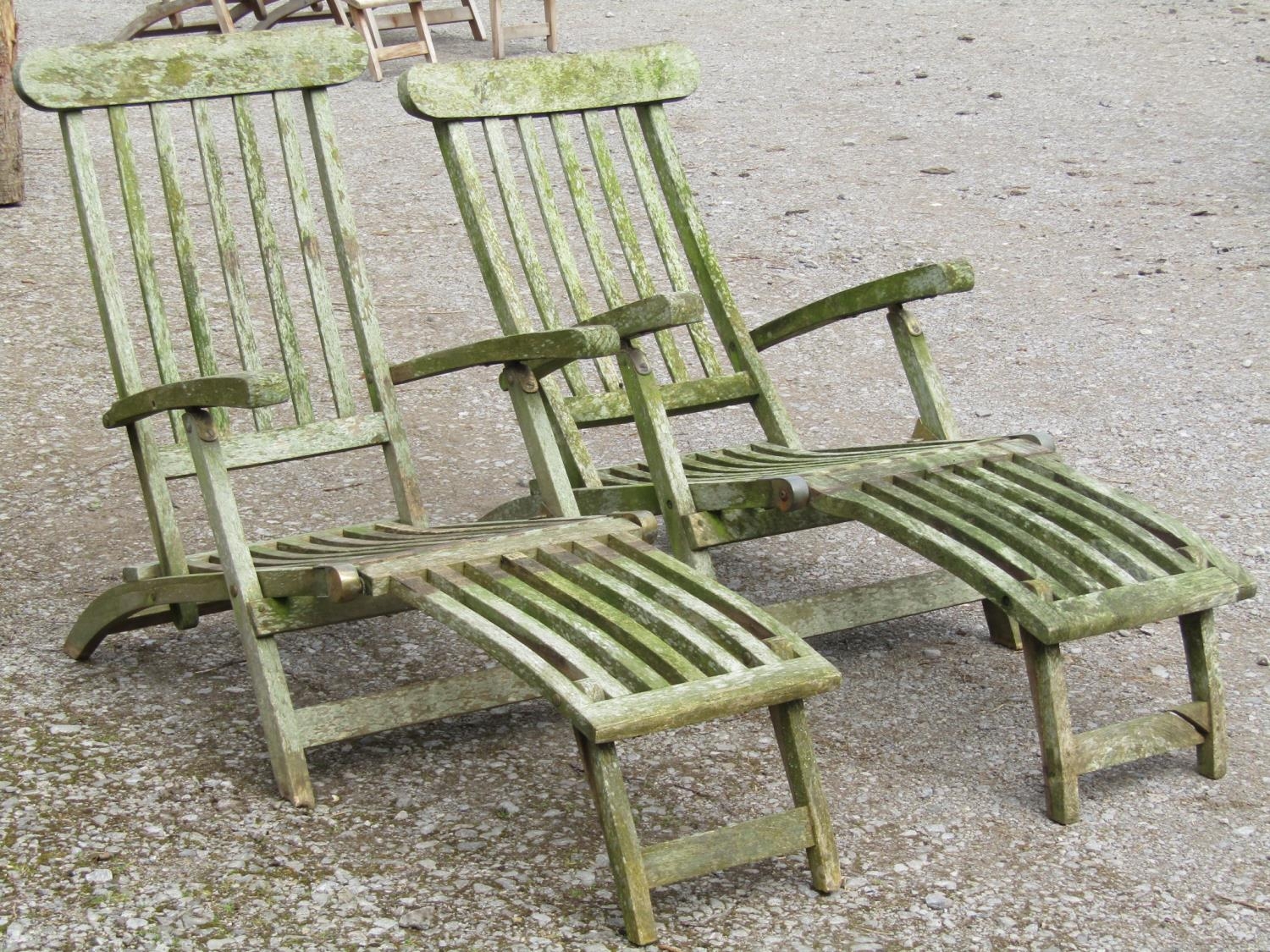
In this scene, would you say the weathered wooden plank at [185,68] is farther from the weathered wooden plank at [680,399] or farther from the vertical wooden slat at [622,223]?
the weathered wooden plank at [680,399]

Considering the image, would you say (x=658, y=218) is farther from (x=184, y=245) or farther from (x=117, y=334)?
(x=117, y=334)

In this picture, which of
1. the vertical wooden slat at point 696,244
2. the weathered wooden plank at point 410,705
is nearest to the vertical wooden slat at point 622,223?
the vertical wooden slat at point 696,244

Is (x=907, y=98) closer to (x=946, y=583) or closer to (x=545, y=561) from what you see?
(x=946, y=583)

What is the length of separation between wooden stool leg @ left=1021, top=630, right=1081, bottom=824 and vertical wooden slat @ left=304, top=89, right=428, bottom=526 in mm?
1328

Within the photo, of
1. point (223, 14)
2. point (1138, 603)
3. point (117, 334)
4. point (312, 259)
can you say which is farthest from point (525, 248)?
point (223, 14)

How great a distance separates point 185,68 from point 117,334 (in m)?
0.57

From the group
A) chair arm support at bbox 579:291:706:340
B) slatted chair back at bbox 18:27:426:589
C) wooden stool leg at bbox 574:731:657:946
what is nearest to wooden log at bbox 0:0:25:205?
slatted chair back at bbox 18:27:426:589

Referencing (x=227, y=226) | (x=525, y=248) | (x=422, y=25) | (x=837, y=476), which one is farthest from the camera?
(x=422, y=25)

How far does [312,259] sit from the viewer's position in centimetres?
357

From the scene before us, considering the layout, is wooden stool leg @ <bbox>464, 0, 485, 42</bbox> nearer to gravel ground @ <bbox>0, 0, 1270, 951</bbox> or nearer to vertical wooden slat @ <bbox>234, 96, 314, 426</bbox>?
gravel ground @ <bbox>0, 0, 1270, 951</bbox>

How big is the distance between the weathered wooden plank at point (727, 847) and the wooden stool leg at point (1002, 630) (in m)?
1.16

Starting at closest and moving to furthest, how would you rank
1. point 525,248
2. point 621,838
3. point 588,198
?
point 621,838 < point 525,248 < point 588,198

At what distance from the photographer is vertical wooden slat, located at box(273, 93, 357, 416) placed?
353 centimetres

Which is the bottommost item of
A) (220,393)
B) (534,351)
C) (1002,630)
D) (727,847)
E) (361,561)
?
(1002,630)
